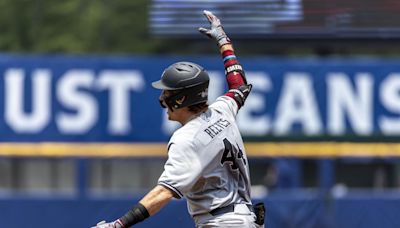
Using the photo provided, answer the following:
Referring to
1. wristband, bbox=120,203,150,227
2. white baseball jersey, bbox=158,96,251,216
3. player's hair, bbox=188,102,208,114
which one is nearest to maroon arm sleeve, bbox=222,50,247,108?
white baseball jersey, bbox=158,96,251,216

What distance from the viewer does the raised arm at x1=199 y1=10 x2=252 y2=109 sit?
5445 mm

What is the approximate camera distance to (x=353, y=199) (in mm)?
9852

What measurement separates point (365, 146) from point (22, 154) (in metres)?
3.65

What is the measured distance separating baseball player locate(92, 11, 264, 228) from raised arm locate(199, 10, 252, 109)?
44cm

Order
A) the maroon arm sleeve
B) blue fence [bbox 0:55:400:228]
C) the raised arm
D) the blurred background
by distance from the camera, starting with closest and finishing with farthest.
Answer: the raised arm < the maroon arm sleeve < the blurred background < blue fence [bbox 0:55:400:228]

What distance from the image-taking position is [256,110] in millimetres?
10406

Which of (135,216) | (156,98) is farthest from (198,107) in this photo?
(156,98)

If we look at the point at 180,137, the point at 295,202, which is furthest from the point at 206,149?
the point at 295,202

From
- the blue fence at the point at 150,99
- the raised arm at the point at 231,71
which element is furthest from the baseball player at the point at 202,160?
the blue fence at the point at 150,99

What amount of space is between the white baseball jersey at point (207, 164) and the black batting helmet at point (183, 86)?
112mm

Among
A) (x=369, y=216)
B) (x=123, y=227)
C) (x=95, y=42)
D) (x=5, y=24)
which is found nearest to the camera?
(x=123, y=227)

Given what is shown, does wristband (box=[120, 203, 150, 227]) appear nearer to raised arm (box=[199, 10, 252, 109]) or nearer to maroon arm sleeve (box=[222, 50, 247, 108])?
raised arm (box=[199, 10, 252, 109])

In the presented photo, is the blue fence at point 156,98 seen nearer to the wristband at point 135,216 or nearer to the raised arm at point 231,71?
the raised arm at point 231,71

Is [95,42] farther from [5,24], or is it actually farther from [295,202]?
[295,202]
